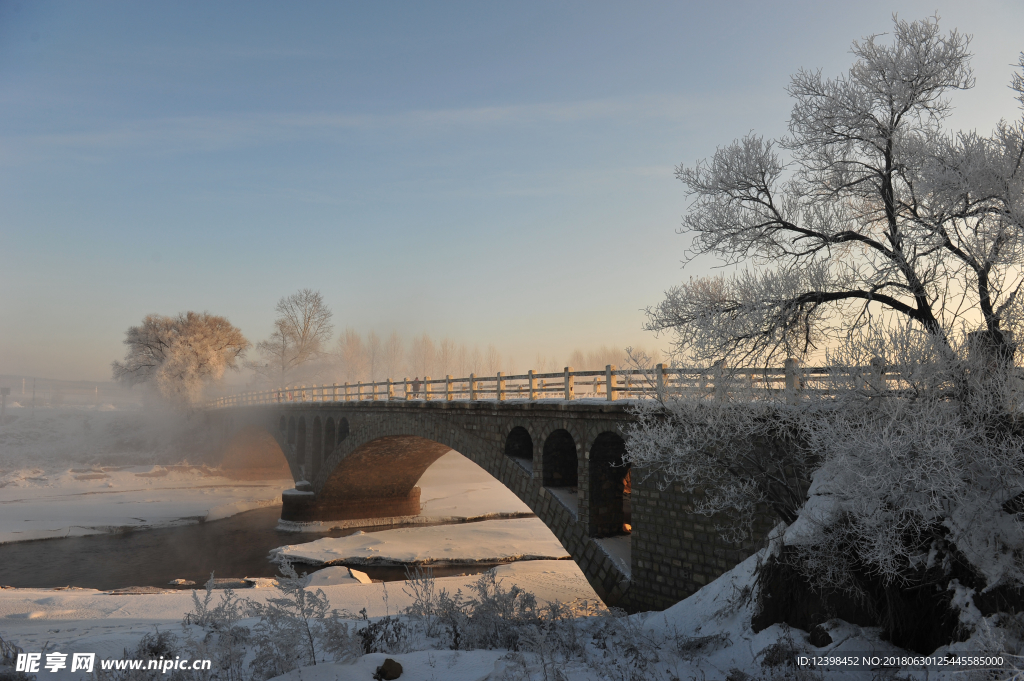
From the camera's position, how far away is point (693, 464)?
407 inches

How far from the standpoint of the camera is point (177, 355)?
53.3 meters

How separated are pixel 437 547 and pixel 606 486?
11.3 metres

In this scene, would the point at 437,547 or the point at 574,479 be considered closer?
the point at 574,479

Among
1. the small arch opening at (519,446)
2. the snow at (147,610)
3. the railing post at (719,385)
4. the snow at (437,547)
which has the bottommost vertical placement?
the snow at (437,547)

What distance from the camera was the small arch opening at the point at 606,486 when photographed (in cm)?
1367

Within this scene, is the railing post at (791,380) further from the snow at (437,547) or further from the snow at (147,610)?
the snow at (437,547)

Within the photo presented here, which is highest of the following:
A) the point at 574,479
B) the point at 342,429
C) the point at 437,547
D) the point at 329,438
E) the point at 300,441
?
the point at 342,429

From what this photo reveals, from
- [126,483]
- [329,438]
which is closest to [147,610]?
[329,438]

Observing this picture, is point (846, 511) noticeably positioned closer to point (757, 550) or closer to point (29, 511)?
point (757, 550)

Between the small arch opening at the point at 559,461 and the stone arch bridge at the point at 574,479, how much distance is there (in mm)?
28

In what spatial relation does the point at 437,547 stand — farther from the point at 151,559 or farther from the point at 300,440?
the point at 300,440

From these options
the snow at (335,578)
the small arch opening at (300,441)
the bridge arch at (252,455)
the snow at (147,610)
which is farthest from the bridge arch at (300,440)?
the snow at (147,610)

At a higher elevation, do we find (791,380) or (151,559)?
(791,380)

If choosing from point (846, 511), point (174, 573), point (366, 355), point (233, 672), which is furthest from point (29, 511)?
point (366, 355)
